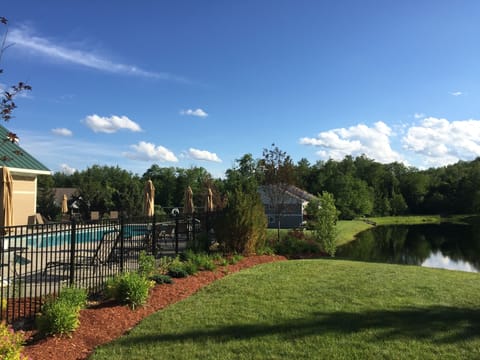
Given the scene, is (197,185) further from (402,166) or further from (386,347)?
(402,166)

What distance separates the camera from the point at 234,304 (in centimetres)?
641

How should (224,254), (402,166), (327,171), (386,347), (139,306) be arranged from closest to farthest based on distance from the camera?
(386,347) → (139,306) → (224,254) → (327,171) → (402,166)

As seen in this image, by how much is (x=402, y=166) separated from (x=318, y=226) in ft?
306

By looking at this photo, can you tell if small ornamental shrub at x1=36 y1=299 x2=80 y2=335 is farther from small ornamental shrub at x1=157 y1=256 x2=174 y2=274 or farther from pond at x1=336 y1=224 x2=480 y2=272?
pond at x1=336 y1=224 x2=480 y2=272

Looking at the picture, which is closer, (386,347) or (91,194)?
(386,347)

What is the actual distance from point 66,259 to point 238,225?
16.1 ft

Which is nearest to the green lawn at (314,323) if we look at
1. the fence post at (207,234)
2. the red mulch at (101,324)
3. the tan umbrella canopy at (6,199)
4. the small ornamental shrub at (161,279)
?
the red mulch at (101,324)

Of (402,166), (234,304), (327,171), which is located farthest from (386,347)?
(402,166)

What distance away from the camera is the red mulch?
4555 mm

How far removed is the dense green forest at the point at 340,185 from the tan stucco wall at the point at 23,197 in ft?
38.6

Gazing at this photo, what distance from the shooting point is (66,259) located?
10.4 meters

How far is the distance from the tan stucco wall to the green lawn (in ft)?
48.7

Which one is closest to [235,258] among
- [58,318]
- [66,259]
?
[66,259]

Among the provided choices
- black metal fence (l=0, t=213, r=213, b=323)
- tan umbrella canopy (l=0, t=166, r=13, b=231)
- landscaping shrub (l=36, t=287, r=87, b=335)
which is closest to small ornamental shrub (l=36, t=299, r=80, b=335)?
landscaping shrub (l=36, t=287, r=87, b=335)
